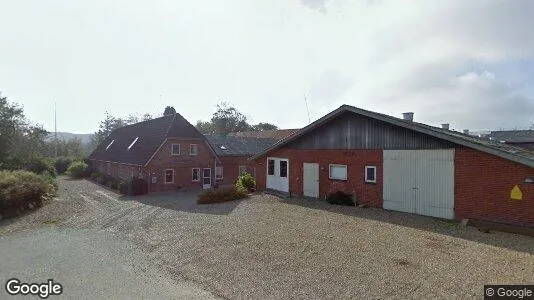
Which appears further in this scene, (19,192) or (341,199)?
(341,199)

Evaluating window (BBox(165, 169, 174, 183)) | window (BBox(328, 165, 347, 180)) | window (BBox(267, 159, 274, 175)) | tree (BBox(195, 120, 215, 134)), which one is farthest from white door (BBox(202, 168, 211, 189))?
tree (BBox(195, 120, 215, 134))

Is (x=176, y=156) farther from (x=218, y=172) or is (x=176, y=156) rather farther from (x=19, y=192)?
(x=19, y=192)

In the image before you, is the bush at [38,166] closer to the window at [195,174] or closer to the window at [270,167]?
the window at [195,174]

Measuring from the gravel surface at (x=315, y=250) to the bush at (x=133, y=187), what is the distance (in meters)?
7.33

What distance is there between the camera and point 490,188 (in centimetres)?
1200

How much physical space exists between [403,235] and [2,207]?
18.8m

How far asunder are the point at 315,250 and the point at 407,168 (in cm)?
728

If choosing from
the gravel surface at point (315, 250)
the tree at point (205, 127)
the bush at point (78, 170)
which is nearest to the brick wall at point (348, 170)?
the gravel surface at point (315, 250)

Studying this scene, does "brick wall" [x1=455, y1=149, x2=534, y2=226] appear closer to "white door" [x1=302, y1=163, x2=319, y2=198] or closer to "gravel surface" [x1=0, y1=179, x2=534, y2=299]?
"gravel surface" [x1=0, y1=179, x2=534, y2=299]

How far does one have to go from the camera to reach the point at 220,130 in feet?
219

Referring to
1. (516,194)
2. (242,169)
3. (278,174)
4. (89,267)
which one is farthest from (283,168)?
(89,267)

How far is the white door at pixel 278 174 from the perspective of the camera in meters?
21.0

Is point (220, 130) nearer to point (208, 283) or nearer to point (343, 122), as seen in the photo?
point (343, 122)

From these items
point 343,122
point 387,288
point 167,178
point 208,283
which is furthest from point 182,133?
point 387,288
